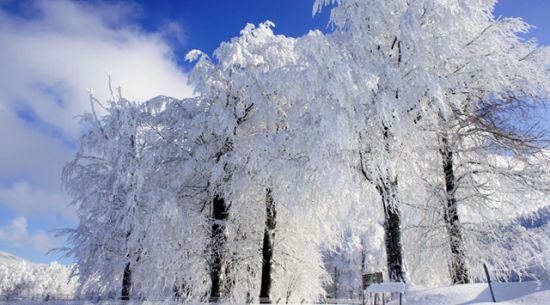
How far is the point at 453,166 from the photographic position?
16000mm

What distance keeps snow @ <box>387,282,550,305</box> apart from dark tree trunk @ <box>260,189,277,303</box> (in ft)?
17.7

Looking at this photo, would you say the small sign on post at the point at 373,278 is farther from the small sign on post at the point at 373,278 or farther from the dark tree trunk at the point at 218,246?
the dark tree trunk at the point at 218,246

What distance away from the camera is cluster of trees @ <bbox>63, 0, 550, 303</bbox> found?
10.1 meters

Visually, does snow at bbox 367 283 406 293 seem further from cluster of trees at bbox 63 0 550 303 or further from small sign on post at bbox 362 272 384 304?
cluster of trees at bbox 63 0 550 303

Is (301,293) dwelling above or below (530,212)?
below

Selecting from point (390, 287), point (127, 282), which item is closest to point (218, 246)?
point (127, 282)

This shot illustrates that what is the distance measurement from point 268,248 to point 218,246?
6.33 feet

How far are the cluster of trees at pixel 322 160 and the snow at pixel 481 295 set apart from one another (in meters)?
0.86

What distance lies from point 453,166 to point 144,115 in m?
12.8

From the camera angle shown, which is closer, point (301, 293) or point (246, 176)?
point (246, 176)

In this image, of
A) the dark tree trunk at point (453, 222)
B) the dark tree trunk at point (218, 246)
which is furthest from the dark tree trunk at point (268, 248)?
the dark tree trunk at point (453, 222)

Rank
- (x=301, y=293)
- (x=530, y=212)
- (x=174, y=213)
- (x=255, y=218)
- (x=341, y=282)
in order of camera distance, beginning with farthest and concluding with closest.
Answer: (x=341, y=282) → (x=301, y=293) → (x=255, y=218) → (x=530, y=212) → (x=174, y=213)

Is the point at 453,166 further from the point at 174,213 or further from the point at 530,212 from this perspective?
the point at 174,213

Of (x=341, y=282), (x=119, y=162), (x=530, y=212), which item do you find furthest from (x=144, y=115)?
(x=341, y=282)
